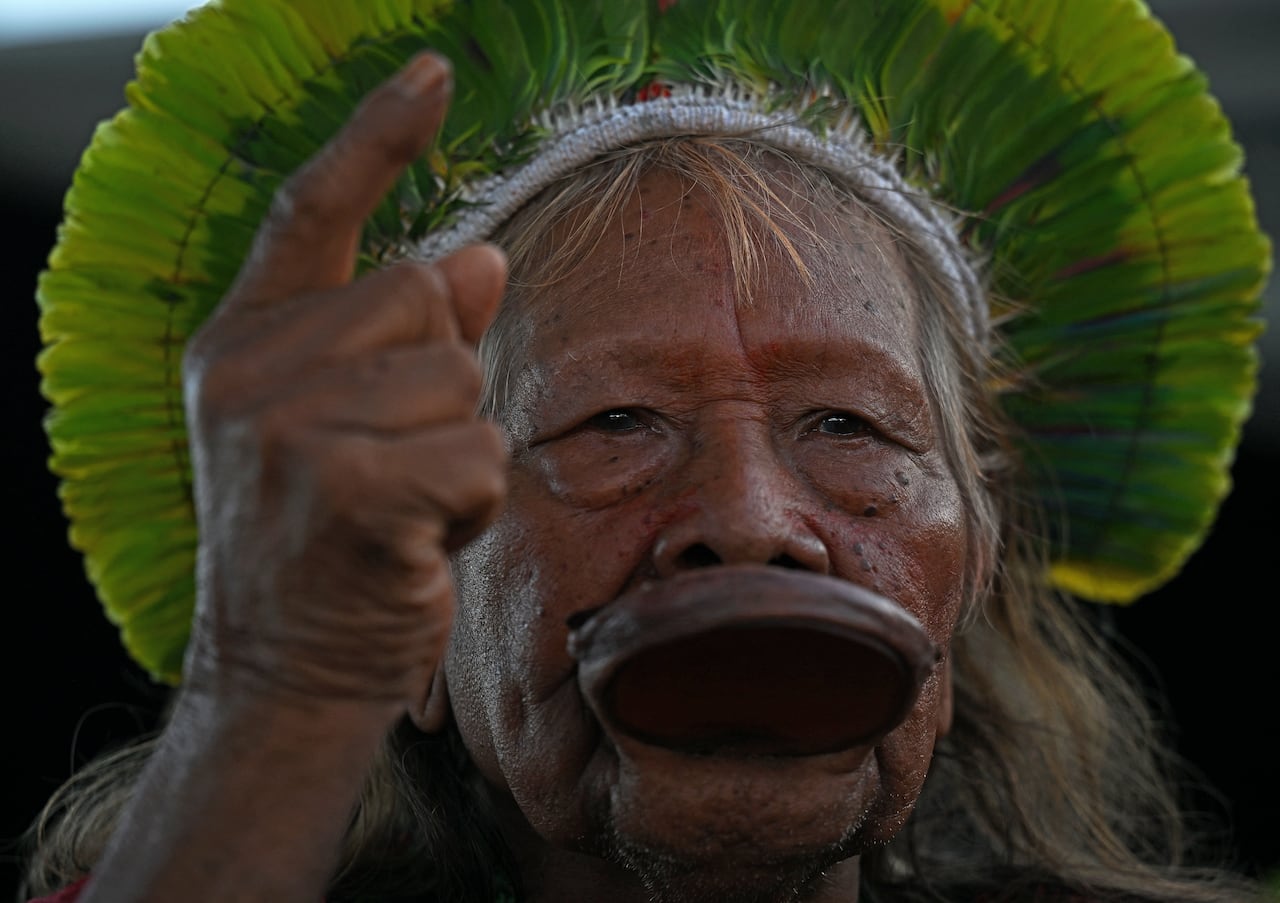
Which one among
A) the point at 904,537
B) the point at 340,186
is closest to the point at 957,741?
the point at 904,537

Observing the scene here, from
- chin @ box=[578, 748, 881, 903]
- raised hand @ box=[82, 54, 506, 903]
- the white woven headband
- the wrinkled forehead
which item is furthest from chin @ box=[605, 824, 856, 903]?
the white woven headband

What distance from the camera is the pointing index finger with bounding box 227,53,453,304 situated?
1.05m

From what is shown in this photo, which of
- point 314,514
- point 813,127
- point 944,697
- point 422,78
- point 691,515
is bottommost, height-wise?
point 944,697

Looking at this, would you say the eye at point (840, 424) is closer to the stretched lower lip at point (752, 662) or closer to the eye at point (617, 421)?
the eye at point (617, 421)

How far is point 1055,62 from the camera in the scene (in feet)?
6.01

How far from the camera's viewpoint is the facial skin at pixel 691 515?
130 cm

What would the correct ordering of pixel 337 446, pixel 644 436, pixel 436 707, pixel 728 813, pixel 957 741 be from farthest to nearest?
pixel 957 741 → pixel 436 707 → pixel 644 436 → pixel 728 813 → pixel 337 446

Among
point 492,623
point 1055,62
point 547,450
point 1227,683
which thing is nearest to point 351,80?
point 547,450

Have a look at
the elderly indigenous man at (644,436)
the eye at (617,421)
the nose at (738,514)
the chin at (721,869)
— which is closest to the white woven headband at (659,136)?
the elderly indigenous man at (644,436)

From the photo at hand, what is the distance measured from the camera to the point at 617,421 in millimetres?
1524

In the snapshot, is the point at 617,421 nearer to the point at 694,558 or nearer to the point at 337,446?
the point at 694,558

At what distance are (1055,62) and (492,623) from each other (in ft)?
3.57

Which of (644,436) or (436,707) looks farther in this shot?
(436,707)

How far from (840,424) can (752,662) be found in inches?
15.0
